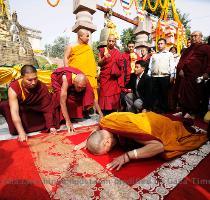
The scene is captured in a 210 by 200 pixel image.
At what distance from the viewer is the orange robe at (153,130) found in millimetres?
1852

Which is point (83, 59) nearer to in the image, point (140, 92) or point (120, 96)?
point (120, 96)

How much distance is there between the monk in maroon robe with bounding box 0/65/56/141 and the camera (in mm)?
2625

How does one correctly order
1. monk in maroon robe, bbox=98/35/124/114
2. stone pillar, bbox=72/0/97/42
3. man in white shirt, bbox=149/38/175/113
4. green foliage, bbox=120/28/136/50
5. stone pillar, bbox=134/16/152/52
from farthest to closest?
green foliage, bbox=120/28/136/50
stone pillar, bbox=134/16/152/52
stone pillar, bbox=72/0/97/42
man in white shirt, bbox=149/38/175/113
monk in maroon robe, bbox=98/35/124/114

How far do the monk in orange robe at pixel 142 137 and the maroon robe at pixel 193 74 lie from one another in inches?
65.3

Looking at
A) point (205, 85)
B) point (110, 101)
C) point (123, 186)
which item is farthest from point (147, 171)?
point (205, 85)

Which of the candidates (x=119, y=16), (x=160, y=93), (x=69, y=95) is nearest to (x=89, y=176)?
(x=69, y=95)

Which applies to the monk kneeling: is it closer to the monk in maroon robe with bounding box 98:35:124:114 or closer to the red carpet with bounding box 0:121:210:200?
the monk in maroon robe with bounding box 98:35:124:114

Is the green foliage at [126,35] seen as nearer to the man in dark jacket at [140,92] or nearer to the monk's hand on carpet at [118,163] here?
the man in dark jacket at [140,92]

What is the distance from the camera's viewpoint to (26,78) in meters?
2.57

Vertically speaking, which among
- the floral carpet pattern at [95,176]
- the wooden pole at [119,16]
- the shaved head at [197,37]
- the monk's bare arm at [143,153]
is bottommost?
the floral carpet pattern at [95,176]

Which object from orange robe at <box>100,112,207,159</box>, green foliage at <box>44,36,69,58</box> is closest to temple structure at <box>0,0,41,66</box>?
orange robe at <box>100,112,207,159</box>

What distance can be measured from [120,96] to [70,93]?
3.95 ft

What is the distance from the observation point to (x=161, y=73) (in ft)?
13.6

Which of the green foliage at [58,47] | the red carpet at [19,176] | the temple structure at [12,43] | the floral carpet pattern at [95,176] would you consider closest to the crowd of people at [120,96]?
the floral carpet pattern at [95,176]
